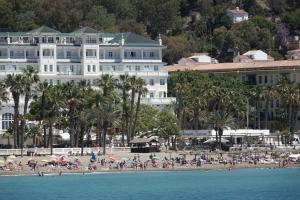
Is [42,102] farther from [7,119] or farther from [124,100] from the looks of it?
[7,119]

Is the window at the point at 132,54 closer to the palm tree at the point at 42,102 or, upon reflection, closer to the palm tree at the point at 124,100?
the palm tree at the point at 124,100

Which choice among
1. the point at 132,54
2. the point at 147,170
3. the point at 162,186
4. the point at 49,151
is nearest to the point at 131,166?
the point at 147,170

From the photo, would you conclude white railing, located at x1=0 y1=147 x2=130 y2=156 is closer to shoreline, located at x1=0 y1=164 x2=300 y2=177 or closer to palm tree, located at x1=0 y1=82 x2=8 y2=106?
palm tree, located at x1=0 y1=82 x2=8 y2=106

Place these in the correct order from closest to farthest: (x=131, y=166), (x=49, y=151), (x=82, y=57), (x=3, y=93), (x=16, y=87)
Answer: (x=131, y=166)
(x=49, y=151)
(x=16, y=87)
(x=3, y=93)
(x=82, y=57)

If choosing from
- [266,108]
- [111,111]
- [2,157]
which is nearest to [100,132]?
[111,111]

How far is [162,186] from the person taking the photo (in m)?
139

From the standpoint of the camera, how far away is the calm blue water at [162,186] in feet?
421

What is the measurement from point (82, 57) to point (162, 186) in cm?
5210

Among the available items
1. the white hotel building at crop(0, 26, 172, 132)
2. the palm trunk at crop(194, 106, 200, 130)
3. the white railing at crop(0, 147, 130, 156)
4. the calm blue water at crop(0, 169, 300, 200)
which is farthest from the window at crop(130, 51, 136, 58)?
the calm blue water at crop(0, 169, 300, 200)

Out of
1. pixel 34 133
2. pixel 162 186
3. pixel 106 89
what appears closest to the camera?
pixel 162 186

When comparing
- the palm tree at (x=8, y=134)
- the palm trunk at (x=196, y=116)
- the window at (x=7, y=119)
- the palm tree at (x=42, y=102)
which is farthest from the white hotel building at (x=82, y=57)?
the palm tree at (x=42, y=102)

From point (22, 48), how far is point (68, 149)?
28.6m

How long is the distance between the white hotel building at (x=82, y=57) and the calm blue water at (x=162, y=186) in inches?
1319

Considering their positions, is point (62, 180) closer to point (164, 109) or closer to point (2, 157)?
point (2, 157)
